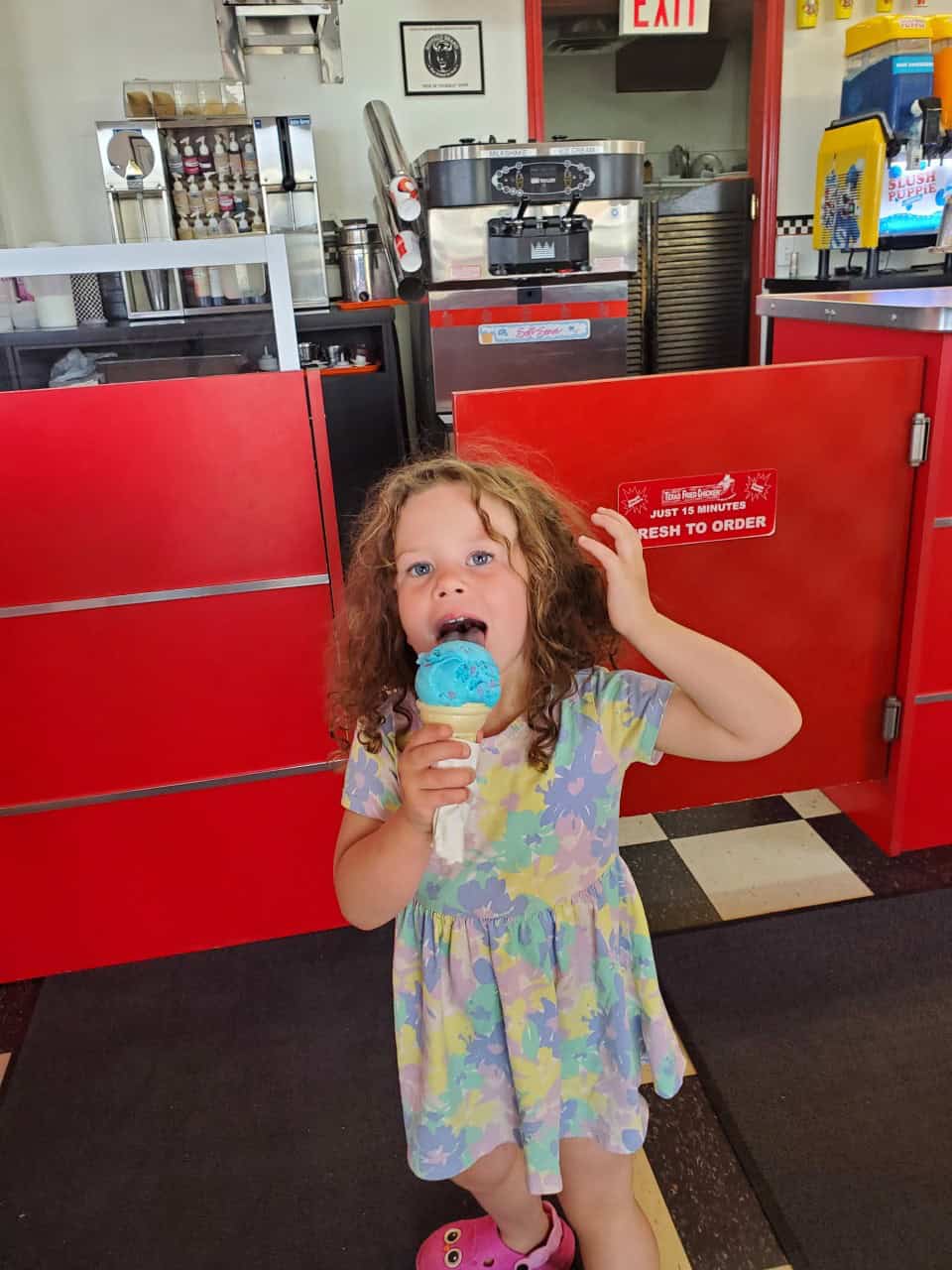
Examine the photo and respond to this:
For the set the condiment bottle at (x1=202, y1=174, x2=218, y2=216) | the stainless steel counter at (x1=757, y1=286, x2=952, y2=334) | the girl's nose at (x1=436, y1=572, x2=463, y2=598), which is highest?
the condiment bottle at (x1=202, y1=174, x2=218, y2=216)

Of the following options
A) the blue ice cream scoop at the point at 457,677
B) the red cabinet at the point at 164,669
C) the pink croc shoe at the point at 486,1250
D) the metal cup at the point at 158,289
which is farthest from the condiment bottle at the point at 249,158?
the pink croc shoe at the point at 486,1250

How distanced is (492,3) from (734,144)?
3.15 meters

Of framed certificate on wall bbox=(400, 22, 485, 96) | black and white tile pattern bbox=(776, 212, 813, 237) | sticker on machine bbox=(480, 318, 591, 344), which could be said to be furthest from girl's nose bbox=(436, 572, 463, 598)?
black and white tile pattern bbox=(776, 212, 813, 237)

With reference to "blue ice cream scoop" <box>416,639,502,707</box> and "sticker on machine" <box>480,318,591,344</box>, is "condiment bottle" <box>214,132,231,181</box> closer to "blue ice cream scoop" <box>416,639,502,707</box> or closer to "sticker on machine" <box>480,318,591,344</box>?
"sticker on machine" <box>480,318,591,344</box>

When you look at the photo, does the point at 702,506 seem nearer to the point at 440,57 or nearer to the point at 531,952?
the point at 531,952

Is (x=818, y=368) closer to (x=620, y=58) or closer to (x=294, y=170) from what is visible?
(x=294, y=170)

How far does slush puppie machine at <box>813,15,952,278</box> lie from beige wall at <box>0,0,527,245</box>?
1509 millimetres

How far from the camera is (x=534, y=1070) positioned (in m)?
1.01

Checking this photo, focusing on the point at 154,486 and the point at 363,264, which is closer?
the point at 154,486

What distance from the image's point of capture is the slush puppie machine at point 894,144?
151 inches

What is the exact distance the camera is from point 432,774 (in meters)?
0.76

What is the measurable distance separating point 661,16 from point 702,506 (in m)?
3.42

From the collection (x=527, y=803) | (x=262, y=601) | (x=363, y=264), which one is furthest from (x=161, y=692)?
(x=363, y=264)

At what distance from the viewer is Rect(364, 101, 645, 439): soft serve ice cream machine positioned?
3547mm
